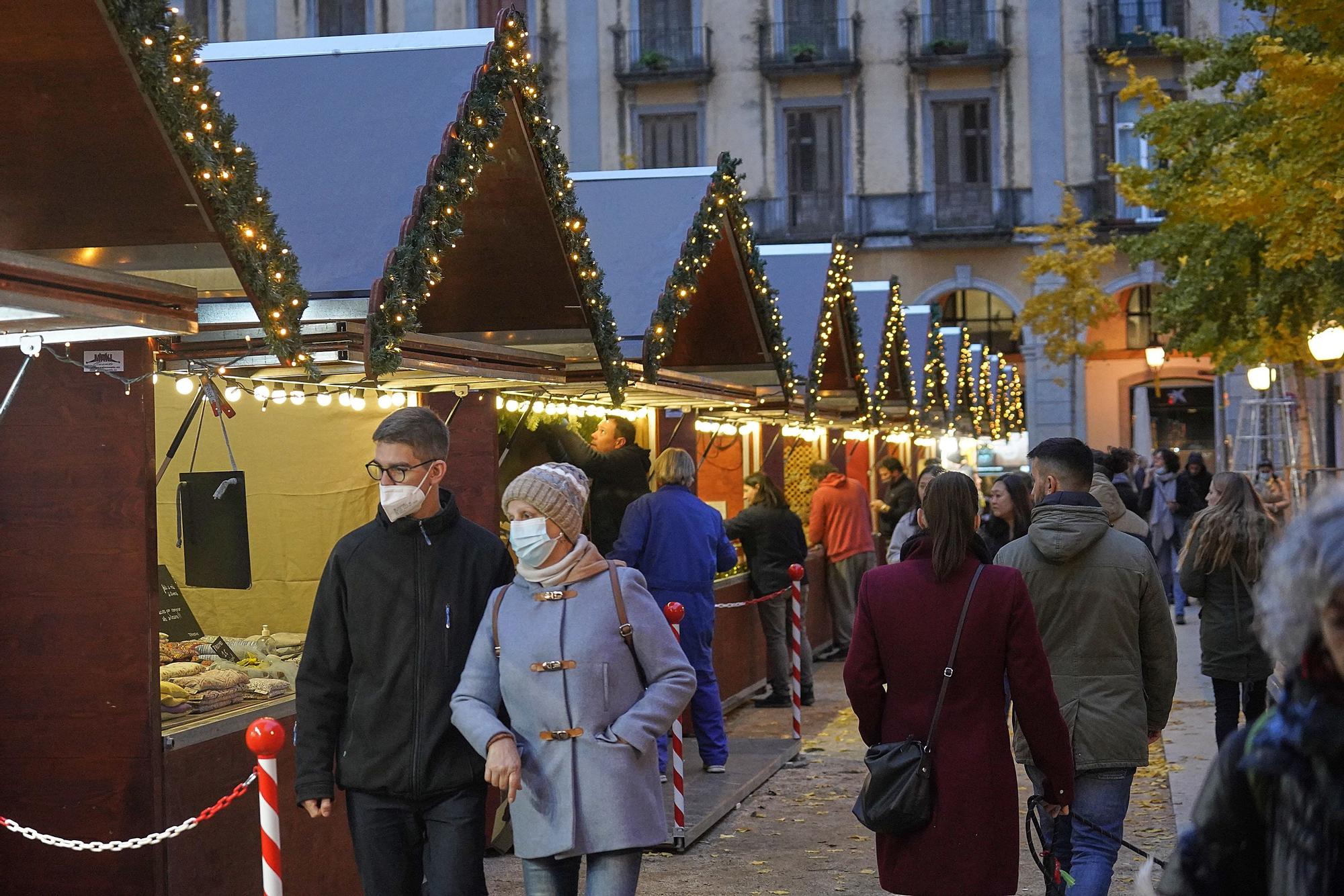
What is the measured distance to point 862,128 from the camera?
4044 cm

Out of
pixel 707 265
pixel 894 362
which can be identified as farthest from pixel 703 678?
pixel 894 362

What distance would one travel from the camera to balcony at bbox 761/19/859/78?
40.0m

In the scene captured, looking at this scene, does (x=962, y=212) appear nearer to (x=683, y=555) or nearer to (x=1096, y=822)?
(x=683, y=555)

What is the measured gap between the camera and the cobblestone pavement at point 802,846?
7613 mm

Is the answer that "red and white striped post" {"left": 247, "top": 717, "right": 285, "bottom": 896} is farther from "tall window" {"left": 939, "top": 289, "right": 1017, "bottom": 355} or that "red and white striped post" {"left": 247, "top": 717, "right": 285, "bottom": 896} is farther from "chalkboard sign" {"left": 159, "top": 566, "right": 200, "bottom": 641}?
"tall window" {"left": 939, "top": 289, "right": 1017, "bottom": 355}

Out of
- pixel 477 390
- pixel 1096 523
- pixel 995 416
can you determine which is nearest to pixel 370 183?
pixel 477 390

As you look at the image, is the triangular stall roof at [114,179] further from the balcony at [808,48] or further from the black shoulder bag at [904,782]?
the balcony at [808,48]

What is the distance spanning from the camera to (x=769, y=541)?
1290 cm

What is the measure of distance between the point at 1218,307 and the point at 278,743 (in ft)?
61.1

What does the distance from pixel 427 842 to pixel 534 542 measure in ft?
2.90

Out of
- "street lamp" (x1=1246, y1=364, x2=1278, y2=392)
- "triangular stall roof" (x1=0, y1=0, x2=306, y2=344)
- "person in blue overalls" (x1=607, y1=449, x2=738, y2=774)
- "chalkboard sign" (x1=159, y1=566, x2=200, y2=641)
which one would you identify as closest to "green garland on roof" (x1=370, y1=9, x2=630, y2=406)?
"triangular stall roof" (x1=0, y1=0, x2=306, y2=344)

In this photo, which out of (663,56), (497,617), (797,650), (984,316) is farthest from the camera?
(984,316)

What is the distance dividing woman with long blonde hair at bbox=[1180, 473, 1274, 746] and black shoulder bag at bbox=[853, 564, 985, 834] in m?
4.15

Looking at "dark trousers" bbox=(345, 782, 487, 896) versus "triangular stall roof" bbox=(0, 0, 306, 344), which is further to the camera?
"triangular stall roof" bbox=(0, 0, 306, 344)
